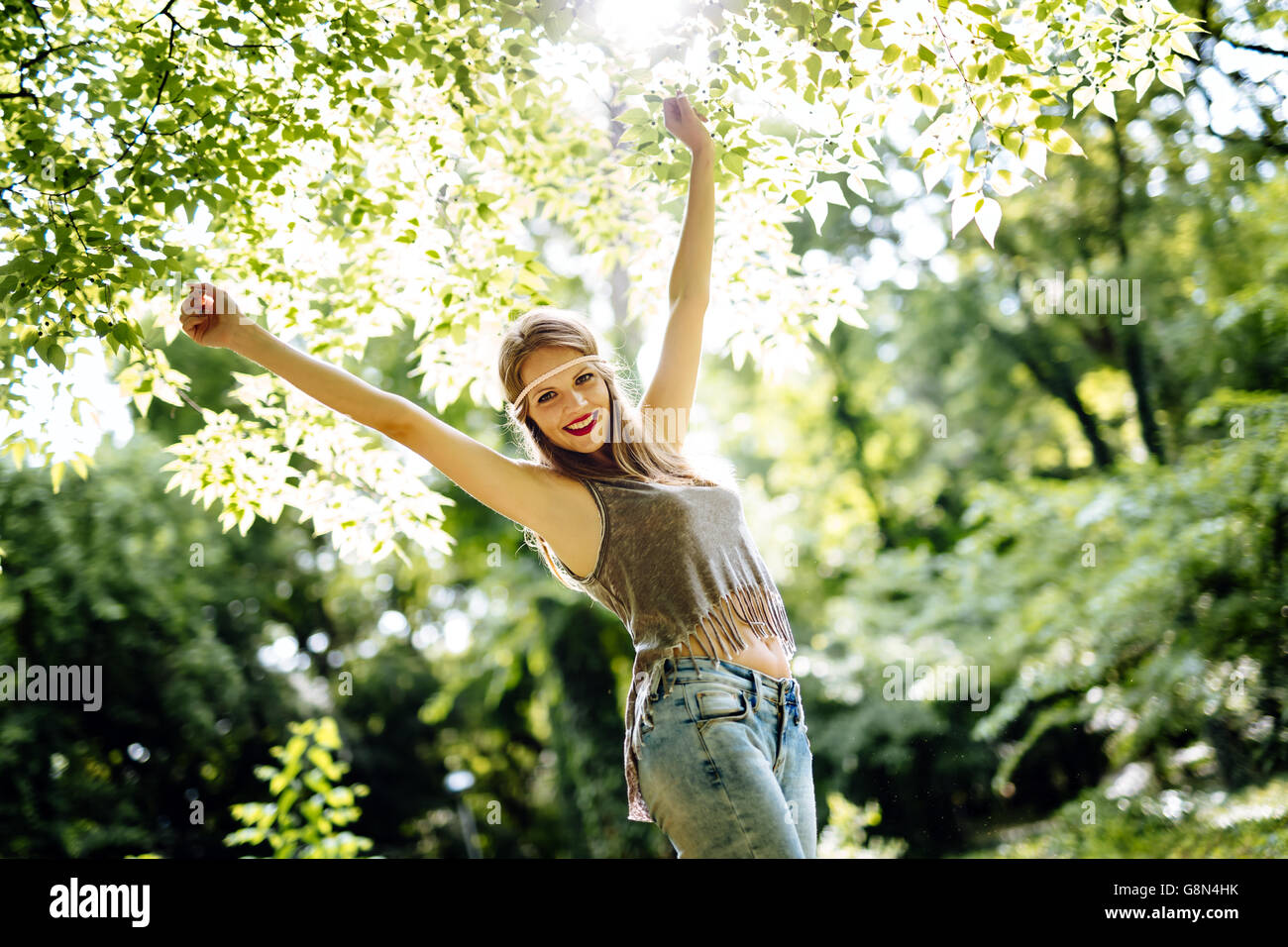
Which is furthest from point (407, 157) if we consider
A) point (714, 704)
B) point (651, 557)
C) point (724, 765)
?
point (724, 765)

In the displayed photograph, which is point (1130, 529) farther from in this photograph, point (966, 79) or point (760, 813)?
point (760, 813)

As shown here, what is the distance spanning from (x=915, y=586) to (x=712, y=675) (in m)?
8.38

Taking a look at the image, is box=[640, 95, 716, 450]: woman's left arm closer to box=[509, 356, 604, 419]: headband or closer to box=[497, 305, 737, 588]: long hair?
box=[497, 305, 737, 588]: long hair

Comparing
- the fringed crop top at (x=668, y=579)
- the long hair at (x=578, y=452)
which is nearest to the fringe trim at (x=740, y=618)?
the fringed crop top at (x=668, y=579)

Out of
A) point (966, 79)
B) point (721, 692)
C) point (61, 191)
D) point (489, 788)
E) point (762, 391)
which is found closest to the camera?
point (721, 692)

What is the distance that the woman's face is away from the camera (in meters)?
1.96

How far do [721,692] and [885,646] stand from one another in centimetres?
811

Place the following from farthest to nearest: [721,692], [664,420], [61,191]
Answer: [61,191], [664,420], [721,692]

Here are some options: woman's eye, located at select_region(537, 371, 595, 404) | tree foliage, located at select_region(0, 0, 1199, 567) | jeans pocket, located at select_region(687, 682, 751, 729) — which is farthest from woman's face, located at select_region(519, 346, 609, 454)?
tree foliage, located at select_region(0, 0, 1199, 567)

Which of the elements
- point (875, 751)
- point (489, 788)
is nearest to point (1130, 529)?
point (875, 751)

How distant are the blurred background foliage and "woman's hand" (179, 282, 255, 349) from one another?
6.02m

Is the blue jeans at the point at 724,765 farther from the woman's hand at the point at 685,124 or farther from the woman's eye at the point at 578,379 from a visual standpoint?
the woman's hand at the point at 685,124

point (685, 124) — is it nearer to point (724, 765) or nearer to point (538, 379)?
point (538, 379)

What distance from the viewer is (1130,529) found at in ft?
23.8
